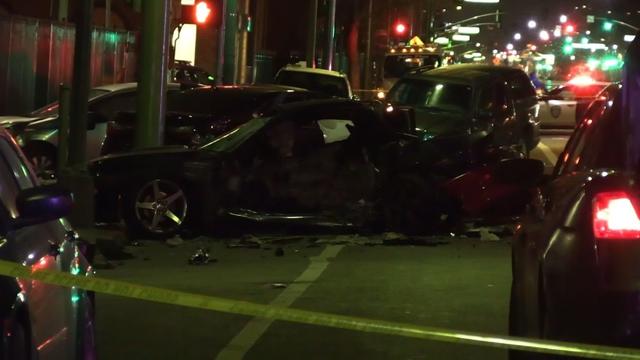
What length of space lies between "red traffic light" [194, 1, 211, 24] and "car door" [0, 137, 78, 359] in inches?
508

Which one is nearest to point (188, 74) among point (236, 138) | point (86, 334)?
point (236, 138)

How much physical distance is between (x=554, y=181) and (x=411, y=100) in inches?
577

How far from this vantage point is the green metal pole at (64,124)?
11914mm

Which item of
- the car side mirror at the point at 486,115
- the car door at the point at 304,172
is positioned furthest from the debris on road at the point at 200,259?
the car side mirror at the point at 486,115

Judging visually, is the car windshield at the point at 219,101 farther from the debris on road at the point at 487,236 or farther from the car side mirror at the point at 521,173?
the car side mirror at the point at 521,173

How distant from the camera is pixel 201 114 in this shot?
15688 mm

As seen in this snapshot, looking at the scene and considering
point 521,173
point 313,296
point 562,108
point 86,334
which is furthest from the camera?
point 562,108

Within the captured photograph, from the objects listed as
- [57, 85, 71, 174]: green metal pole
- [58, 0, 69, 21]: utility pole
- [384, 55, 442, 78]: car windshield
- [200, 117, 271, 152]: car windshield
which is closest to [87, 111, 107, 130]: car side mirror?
[57, 85, 71, 174]: green metal pole

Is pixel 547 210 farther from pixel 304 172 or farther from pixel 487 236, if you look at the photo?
pixel 487 236

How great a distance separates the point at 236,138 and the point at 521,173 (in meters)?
Answer: 6.01

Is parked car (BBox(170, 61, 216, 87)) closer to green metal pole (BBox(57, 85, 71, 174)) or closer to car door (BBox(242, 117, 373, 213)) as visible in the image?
green metal pole (BBox(57, 85, 71, 174))

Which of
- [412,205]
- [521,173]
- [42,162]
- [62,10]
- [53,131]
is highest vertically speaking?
[62,10]

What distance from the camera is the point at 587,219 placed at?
15.2 ft

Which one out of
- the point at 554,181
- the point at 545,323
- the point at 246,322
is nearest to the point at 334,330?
the point at 246,322
